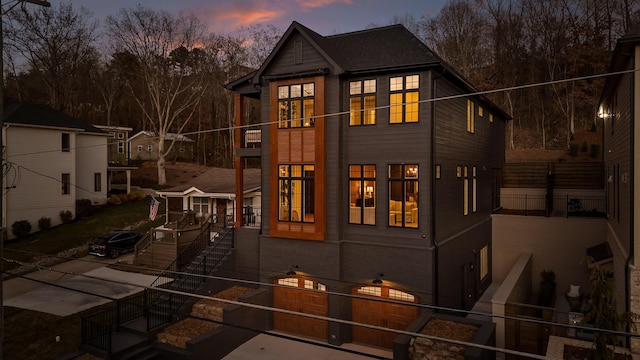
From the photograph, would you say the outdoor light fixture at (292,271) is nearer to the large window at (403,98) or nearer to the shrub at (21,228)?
the large window at (403,98)

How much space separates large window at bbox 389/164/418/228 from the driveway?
9.99m

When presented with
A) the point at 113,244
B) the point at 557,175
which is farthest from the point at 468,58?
the point at 113,244

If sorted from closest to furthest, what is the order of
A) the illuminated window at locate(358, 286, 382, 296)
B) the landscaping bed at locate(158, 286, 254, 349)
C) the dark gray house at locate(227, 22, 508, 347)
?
1. the landscaping bed at locate(158, 286, 254, 349)
2. the dark gray house at locate(227, 22, 508, 347)
3. the illuminated window at locate(358, 286, 382, 296)

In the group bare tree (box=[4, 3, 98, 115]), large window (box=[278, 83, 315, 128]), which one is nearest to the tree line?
bare tree (box=[4, 3, 98, 115])

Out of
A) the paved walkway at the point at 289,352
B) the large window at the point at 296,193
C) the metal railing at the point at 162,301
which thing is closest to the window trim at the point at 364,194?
the large window at the point at 296,193

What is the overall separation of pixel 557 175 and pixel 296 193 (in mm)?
19830

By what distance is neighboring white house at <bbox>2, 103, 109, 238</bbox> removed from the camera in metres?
28.5

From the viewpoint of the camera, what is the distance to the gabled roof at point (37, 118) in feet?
95.5

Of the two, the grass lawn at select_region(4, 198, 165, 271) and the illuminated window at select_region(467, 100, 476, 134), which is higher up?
the illuminated window at select_region(467, 100, 476, 134)

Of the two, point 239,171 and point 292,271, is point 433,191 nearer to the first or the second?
point 292,271

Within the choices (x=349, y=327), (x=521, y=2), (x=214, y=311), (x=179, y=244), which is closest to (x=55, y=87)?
(x=179, y=244)

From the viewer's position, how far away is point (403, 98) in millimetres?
14625

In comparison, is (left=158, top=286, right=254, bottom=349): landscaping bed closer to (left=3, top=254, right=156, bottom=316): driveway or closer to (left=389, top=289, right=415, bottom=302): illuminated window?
(left=3, top=254, right=156, bottom=316): driveway

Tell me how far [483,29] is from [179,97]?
35306 millimetres
